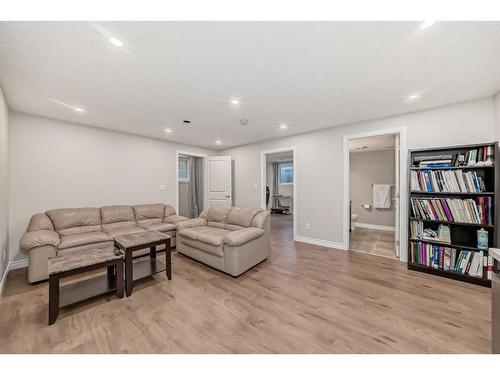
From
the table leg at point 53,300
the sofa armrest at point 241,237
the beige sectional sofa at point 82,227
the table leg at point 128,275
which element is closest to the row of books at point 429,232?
the sofa armrest at point 241,237

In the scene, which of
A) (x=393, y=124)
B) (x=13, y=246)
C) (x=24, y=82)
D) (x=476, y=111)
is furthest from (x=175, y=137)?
(x=476, y=111)

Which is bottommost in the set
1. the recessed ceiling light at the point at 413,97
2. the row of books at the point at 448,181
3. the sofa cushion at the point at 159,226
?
the sofa cushion at the point at 159,226

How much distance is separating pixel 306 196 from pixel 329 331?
288 centimetres

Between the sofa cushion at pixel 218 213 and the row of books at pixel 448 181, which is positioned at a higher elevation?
the row of books at pixel 448 181

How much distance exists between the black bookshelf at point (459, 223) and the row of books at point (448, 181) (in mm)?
45

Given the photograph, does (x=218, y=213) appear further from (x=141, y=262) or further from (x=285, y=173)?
(x=285, y=173)

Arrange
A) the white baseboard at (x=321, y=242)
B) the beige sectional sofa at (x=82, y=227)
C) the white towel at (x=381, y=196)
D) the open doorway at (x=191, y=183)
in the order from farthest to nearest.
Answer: the open doorway at (x=191, y=183)
the white towel at (x=381, y=196)
the white baseboard at (x=321, y=242)
the beige sectional sofa at (x=82, y=227)

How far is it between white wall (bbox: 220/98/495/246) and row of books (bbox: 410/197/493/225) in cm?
86

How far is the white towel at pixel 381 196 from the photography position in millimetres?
5258

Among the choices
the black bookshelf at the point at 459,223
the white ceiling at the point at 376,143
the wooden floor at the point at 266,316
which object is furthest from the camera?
the white ceiling at the point at 376,143

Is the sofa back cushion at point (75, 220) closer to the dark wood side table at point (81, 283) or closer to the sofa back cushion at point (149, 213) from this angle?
the sofa back cushion at point (149, 213)

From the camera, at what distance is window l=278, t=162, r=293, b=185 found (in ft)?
28.8

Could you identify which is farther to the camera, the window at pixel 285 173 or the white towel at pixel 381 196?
the window at pixel 285 173

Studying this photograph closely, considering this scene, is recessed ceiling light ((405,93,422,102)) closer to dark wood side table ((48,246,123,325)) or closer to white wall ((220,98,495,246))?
white wall ((220,98,495,246))
